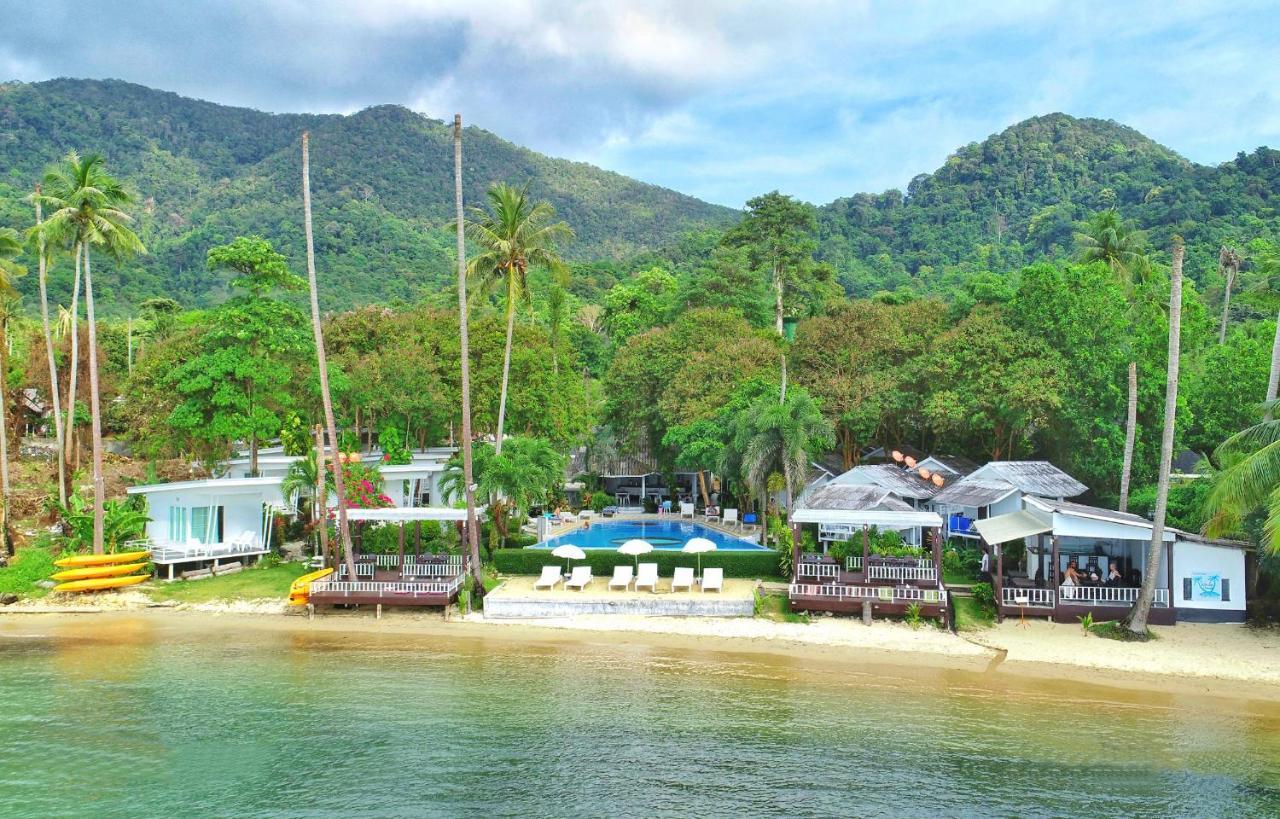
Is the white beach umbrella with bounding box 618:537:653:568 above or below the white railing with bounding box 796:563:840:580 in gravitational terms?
above

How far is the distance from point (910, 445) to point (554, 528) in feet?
62.0

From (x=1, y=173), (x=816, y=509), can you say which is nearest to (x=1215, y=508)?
(x=816, y=509)

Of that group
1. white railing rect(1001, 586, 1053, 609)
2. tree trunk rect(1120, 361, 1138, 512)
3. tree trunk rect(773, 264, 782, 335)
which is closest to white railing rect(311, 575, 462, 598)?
white railing rect(1001, 586, 1053, 609)

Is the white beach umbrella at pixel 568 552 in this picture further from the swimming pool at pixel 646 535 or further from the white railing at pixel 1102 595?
the white railing at pixel 1102 595

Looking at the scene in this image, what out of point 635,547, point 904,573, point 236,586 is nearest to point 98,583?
point 236,586

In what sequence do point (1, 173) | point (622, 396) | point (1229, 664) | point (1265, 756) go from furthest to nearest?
point (1, 173) → point (622, 396) → point (1229, 664) → point (1265, 756)

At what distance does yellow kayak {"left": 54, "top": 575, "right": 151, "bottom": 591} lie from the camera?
29.2 metres

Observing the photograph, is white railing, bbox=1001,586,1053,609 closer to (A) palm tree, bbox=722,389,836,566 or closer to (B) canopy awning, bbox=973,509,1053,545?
(B) canopy awning, bbox=973,509,1053,545

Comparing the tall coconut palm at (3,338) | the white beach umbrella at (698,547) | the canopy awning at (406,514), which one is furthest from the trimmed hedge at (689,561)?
the tall coconut palm at (3,338)

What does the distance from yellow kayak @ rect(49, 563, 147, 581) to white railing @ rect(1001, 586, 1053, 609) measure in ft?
96.2

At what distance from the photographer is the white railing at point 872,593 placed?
2556 cm

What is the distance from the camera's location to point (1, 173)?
142m

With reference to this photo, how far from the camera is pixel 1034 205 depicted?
135 metres

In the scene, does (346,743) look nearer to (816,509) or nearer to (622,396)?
(816,509)
